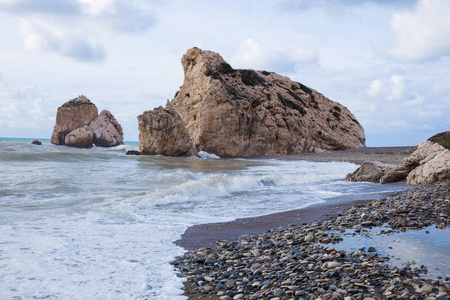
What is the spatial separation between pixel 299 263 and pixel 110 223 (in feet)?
15.2

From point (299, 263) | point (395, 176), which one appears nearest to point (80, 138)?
point (395, 176)

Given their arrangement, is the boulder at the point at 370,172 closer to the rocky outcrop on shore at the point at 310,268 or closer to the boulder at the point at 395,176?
the boulder at the point at 395,176

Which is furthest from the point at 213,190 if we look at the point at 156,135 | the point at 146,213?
the point at 156,135

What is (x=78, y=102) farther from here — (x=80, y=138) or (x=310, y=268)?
(x=310, y=268)

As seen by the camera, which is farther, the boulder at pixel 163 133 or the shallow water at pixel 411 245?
the boulder at pixel 163 133

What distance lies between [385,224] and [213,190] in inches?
291

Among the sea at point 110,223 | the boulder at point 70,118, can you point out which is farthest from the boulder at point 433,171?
the boulder at point 70,118

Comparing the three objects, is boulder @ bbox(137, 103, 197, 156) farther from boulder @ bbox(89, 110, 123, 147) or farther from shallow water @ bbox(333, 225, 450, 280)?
boulder @ bbox(89, 110, 123, 147)

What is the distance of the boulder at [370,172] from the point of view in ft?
51.3

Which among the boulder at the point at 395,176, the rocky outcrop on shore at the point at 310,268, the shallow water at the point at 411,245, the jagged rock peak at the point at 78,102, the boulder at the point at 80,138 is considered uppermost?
the jagged rock peak at the point at 78,102

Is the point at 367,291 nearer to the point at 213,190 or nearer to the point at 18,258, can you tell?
the point at 18,258

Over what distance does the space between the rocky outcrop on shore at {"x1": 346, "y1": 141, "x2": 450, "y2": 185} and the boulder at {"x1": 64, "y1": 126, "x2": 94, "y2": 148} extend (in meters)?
47.9

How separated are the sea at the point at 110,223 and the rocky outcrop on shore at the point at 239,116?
776 inches

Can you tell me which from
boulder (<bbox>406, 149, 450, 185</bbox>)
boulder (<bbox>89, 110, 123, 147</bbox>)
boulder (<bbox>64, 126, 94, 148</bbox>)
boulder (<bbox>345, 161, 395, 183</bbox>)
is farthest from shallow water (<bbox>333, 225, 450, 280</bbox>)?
boulder (<bbox>89, 110, 123, 147</bbox>)
